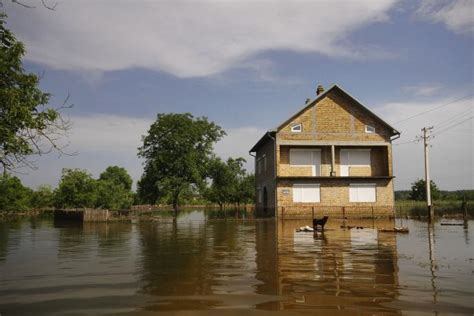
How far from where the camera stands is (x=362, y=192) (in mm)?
33812

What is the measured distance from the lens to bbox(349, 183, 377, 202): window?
111 ft

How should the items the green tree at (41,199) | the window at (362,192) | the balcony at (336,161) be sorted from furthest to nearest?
the green tree at (41,199)
the balcony at (336,161)
the window at (362,192)

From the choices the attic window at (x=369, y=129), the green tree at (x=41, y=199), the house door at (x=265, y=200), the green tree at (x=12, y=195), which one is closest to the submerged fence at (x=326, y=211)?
the house door at (x=265, y=200)

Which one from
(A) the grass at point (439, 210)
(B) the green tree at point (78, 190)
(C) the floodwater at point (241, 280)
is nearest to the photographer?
(C) the floodwater at point (241, 280)

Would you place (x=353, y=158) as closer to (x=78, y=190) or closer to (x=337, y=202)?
(x=337, y=202)

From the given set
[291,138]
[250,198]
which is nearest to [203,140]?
[291,138]

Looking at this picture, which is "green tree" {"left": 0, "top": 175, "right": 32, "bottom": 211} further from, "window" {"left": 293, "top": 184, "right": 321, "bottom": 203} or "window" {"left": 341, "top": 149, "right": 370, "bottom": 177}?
"window" {"left": 341, "top": 149, "right": 370, "bottom": 177}

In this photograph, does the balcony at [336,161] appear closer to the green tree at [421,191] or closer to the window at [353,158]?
the window at [353,158]

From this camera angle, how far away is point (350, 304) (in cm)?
618

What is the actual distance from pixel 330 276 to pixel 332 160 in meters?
26.0

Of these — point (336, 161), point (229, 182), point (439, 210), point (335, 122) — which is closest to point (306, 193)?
point (336, 161)

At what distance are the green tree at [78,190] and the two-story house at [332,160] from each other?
81.7ft

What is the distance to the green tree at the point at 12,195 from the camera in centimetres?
5771

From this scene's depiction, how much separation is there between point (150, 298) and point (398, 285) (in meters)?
4.41
